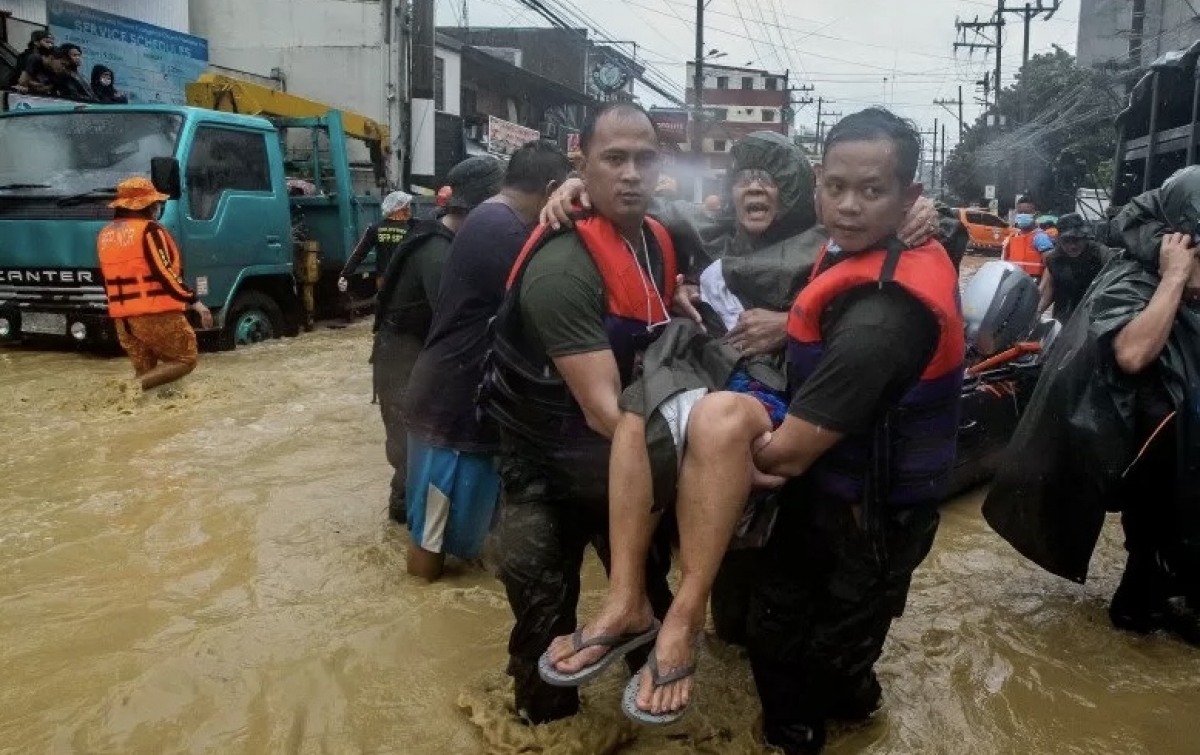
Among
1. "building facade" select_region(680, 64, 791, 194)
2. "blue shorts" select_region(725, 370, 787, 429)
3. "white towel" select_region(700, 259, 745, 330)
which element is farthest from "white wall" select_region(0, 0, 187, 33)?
"building facade" select_region(680, 64, 791, 194)

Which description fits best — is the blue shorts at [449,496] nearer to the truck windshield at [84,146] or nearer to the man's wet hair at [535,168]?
the man's wet hair at [535,168]

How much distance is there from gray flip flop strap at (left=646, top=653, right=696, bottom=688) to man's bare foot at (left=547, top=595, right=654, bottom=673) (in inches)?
5.2

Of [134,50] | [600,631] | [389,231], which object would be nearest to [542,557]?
[600,631]

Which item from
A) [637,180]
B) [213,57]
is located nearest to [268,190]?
[637,180]

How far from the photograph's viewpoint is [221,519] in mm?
4824

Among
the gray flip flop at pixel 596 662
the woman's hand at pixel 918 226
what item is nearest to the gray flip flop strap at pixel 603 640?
the gray flip flop at pixel 596 662

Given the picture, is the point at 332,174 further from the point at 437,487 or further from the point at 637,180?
the point at 637,180

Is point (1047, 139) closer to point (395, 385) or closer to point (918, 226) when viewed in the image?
point (395, 385)

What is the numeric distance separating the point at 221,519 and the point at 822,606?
3403 mm

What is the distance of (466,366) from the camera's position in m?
3.66

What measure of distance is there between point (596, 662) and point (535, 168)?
199cm

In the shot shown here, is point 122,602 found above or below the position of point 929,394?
below

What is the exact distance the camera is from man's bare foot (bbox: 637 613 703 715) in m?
2.23

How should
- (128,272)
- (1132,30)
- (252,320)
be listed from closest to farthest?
(128,272) < (252,320) < (1132,30)
